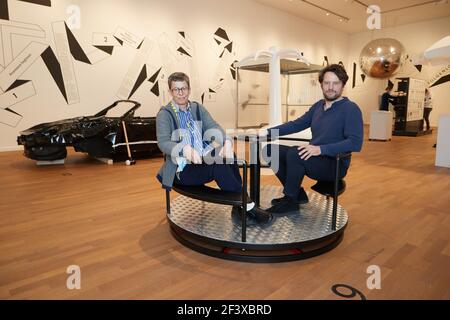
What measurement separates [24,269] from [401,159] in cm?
558

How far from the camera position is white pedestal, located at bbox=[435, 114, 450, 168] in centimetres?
480

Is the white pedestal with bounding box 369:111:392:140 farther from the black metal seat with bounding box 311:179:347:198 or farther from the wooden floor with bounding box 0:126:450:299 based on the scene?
the black metal seat with bounding box 311:179:347:198

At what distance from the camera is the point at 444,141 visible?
4855 mm

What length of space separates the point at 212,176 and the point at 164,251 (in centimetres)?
55

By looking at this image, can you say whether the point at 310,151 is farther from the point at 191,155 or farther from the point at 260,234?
the point at 191,155

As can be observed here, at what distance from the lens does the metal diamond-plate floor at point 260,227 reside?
2039 millimetres

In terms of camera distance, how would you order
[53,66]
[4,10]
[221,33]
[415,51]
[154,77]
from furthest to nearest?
1. [415,51]
2. [221,33]
3. [154,77]
4. [53,66]
5. [4,10]

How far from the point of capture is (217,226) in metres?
2.23

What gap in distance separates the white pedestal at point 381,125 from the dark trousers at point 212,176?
286 inches

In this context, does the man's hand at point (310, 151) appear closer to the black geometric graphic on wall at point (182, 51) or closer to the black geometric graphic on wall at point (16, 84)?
the black geometric graphic on wall at point (16, 84)

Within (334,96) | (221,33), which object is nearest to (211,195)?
(334,96)

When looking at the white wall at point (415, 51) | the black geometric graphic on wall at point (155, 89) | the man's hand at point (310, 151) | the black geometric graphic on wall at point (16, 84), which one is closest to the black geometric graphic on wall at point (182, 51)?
the black geometric graphic on wall at point (155, 89)
